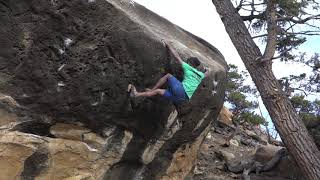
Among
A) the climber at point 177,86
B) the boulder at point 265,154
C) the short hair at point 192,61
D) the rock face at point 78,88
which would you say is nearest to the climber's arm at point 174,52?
the climber at point 177,86

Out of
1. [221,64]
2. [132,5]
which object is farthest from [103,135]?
[221,64]

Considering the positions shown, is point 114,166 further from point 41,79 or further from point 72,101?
point 41,79

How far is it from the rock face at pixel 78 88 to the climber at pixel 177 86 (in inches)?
8.5

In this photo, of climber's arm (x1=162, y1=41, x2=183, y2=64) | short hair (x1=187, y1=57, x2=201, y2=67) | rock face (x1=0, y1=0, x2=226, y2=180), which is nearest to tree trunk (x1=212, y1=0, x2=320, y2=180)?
rock face (x1=0, y1=0, x2=226, y2=180)

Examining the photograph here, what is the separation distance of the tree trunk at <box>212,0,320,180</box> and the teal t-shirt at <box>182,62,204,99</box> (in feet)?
7.98

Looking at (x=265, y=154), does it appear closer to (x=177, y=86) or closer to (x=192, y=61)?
(x=192, y=61)

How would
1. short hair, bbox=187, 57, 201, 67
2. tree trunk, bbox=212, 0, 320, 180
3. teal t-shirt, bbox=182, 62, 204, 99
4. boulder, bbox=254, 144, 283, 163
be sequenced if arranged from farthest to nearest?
1. boulder, bbox=254, 144, 283, 163
2. tree trunk, bbox=212, 0, 320, 180
3. short hair, bbox=187, 57, 201, 67
4. teal t-shirt, bbox=182, 62, 204, 99

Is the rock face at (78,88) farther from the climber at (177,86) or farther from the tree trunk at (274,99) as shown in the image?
the tree trunk at (274,99)

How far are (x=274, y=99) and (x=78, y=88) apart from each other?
4431mm

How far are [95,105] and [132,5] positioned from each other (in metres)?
2.12

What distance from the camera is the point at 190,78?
8.09 metres

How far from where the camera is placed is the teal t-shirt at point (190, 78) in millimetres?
8016

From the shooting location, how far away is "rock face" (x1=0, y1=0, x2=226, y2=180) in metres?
7.29

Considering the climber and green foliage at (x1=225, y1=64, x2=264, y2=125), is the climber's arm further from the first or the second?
green foliage at (x1=225, y1=64, x2=264, y2=125)
